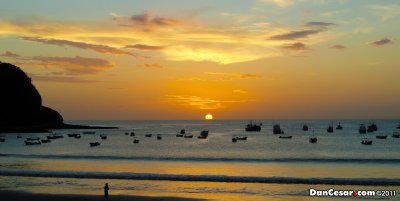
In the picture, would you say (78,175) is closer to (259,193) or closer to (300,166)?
(259,193)

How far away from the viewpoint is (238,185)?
35.8 meters

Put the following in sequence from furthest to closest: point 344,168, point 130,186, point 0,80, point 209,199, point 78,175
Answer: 1. point 0,80
2. point 344,168
3. point 78,175
4. point 130,186
5. point 209,199

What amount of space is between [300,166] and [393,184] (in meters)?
17.0

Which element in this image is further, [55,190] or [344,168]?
[344,168]

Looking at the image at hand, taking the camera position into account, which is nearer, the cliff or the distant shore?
the distant shore

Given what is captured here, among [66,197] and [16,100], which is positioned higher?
[16,100]

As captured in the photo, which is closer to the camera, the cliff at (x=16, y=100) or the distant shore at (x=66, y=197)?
the distant shore at (x=66, y=197)

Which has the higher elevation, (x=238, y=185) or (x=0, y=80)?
(x=0, y=80)

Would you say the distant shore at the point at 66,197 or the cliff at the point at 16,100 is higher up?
the cliff at the point at 16,100

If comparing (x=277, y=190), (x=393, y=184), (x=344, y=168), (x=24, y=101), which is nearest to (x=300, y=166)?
(x=344, y=168)

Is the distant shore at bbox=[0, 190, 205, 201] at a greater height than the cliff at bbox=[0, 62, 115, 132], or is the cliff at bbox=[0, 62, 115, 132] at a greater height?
the cliff at bbox=[0, 62, 115, 132]

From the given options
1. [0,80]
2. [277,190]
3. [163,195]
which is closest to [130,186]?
[163,195]

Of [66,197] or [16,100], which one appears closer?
[66,197]

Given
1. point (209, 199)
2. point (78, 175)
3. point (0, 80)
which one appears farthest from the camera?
point (0, 80)
